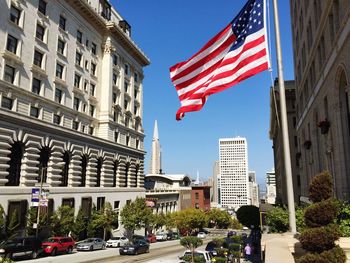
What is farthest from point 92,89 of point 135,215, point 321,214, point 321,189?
point 321,214

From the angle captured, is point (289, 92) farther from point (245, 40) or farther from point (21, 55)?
point (245, 40)

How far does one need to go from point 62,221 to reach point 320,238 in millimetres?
34801

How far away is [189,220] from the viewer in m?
91.6

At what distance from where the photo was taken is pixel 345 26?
1906cm

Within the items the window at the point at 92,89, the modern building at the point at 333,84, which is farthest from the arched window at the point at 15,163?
the modern building at the point at 333,84

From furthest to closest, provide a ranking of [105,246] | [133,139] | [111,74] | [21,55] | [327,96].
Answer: [133,139]
[111,74]
[105,246]
[21,55]
[327,96]

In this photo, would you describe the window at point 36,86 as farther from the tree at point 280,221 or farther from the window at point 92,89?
the tree at point 280,221

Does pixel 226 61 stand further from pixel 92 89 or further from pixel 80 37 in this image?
pixel 92 89

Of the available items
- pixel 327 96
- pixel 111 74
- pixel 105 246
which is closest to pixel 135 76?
pixel 111 74

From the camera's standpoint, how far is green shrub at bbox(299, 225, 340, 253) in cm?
950

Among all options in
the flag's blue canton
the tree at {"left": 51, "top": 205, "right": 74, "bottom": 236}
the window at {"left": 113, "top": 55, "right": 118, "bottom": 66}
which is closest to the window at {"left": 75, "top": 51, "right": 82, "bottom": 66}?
the window at {"left": 113, "top": 55, "right": 118, "bottom": 66}

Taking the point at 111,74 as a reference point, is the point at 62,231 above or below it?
below

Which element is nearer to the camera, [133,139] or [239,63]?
[239,63]

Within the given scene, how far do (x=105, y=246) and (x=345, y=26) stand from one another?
120ft
